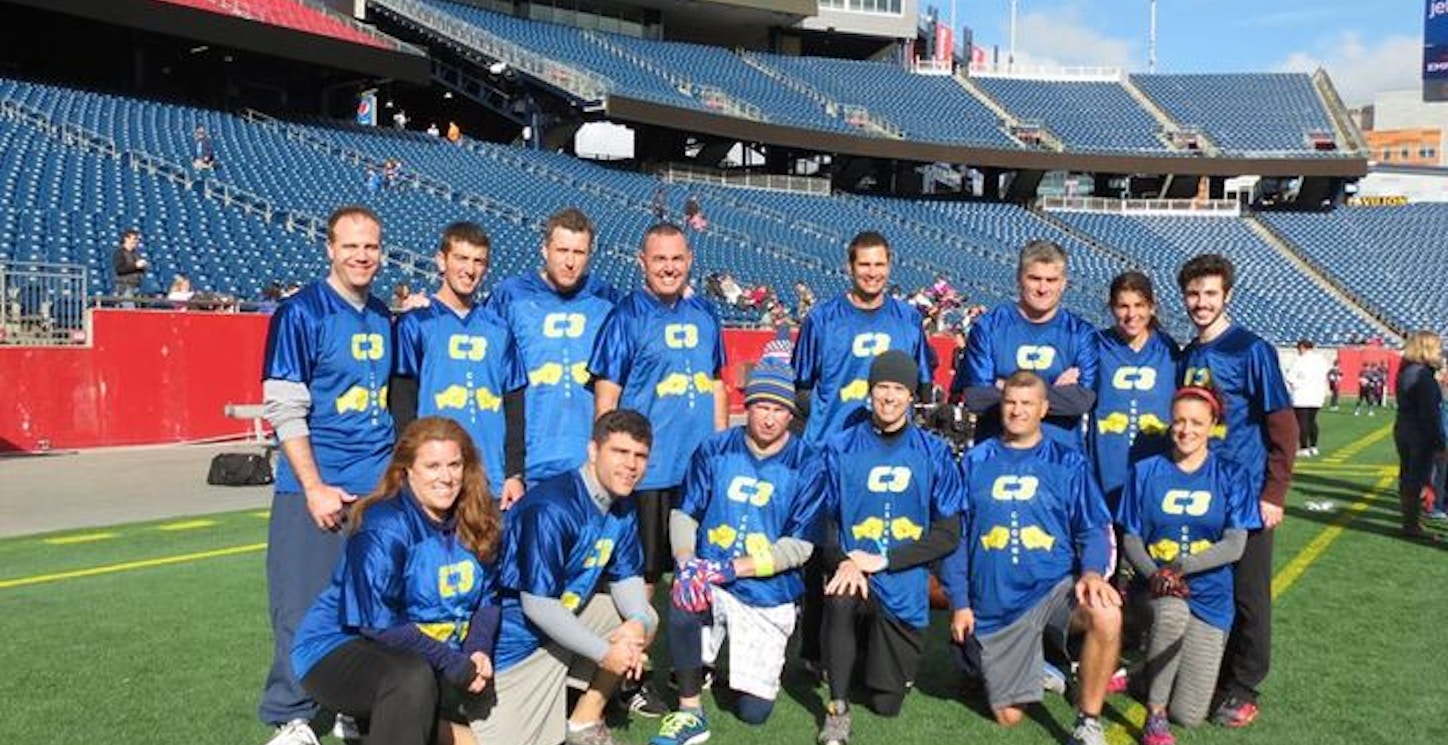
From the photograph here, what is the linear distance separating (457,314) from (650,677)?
6.42 ft

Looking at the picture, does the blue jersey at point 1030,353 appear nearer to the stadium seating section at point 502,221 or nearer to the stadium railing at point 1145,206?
the stadium seating section at point 502,221

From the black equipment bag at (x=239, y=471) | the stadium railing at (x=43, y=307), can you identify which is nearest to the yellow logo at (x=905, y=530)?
the black equipment bag at (x=239, y=471)

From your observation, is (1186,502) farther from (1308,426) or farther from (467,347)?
(1308,426)

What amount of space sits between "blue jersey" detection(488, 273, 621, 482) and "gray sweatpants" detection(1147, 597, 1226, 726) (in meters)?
2.60

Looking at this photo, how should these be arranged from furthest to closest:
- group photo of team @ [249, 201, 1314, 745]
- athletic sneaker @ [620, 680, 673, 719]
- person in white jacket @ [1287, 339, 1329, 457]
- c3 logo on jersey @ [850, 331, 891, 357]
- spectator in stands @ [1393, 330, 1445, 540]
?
person in white jacket @ [1287, 339, 1329, 457]
spectator in stands @ [1393, 330, 1445, 540]
c3 logo on jersey @ [850, 331, 891, 357]
athletic sneaker @ [620, 680, 673, 719]
group photo of team @ [249, 201, 1314, 745]

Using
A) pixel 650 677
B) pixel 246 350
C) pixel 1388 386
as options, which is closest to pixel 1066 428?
pixel 650 677

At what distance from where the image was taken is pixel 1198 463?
522 cm

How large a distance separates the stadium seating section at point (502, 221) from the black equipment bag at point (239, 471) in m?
5.47

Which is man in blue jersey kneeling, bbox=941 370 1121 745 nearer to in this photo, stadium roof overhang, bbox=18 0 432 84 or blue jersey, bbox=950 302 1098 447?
blue jersey, bbox=950 302 1098 447

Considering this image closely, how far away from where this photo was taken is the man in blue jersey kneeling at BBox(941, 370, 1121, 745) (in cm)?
520

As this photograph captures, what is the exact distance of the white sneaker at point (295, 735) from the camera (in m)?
4.41

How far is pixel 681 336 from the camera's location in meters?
5.62

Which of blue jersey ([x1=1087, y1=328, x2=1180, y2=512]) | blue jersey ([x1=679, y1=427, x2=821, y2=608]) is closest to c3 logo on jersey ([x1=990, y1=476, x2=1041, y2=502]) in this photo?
blue jersey ([x1=1087, y1=328, x2=1180, y2=512])

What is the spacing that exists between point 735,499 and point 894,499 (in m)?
0.70
